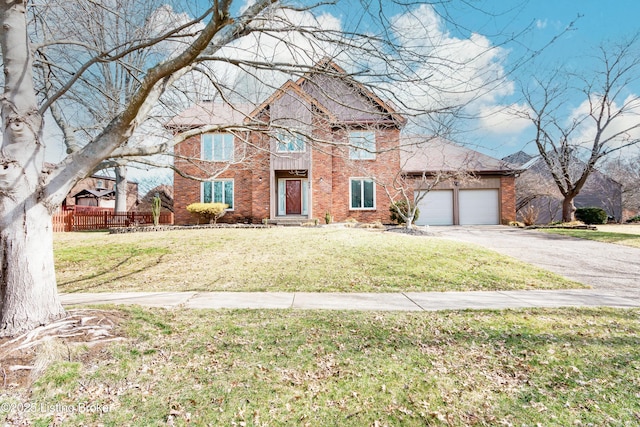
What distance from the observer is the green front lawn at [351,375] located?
103 inches

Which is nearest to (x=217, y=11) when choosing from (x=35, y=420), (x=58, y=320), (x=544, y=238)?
(x=35, y=420)

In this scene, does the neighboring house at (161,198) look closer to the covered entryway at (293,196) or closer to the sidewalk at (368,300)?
the covered entryway at (293,196)

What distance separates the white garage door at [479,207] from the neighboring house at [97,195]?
30506mm

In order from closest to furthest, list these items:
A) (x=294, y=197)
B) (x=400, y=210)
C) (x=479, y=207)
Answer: (x=400, y=210) < (x=294, y=197) < (x=479, y=207)

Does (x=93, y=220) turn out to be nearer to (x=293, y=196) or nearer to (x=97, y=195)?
(x=293, y=196)

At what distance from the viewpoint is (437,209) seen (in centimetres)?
2180

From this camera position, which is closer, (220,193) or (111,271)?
(111,271)

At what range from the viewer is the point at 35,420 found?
2.54 meters

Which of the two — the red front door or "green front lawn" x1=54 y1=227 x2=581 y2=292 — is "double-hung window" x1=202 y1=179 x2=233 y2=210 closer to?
the red front door

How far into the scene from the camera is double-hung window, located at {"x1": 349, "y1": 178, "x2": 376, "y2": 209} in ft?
64.3

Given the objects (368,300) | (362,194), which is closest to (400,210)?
(362,194)

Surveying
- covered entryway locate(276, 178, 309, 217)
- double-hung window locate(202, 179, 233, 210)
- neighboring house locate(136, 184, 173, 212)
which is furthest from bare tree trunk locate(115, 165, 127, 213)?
covered entryway locate(276, 178, 309, 217)

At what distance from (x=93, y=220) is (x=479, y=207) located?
83.2 ft

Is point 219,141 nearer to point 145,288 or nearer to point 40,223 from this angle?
point 145,288
